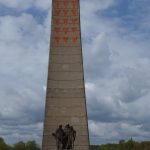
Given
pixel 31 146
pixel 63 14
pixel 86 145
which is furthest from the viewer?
pixel 31 146

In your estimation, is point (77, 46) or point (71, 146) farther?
point (77, 46)

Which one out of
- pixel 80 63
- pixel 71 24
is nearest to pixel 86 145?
pixel 80 63

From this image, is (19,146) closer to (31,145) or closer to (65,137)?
(31,145)

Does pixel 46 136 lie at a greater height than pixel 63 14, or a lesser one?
lesser

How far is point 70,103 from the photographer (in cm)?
3553

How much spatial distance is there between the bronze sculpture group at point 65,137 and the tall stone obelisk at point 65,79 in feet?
7.67

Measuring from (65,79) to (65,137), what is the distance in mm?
5446

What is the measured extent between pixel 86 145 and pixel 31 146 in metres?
65.5

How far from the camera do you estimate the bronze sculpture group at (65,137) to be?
1257 inches

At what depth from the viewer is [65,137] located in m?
32.0

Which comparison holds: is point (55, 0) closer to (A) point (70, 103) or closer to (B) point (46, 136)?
(A) point (70, 103)

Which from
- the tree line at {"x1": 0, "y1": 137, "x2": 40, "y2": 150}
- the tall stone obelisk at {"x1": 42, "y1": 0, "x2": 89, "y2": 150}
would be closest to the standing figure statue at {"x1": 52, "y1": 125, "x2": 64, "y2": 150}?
the tall stone obelisk at {"x1": 42, "y1": 0, "x2": 89, "y2": 150}

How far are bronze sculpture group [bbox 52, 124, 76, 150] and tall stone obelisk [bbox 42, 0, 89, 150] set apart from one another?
7.67 feet

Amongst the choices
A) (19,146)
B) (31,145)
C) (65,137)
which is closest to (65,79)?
(65,137)
